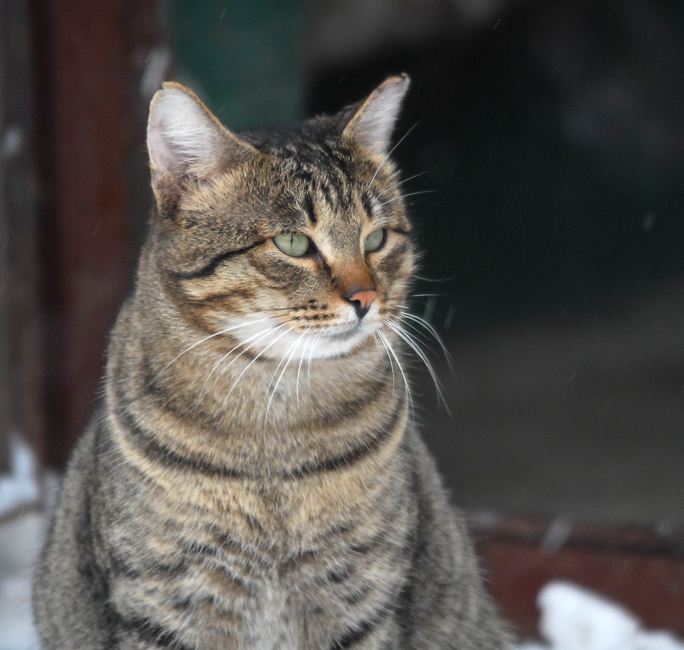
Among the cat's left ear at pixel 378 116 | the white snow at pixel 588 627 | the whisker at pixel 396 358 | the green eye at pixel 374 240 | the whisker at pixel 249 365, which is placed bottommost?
the white snow at pixel 588 627

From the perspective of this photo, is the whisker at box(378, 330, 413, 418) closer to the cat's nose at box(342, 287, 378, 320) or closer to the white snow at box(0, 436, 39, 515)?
the cat's nose at box(342, 287, 378, 320)

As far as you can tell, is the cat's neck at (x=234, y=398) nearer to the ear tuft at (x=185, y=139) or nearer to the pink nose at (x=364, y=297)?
the pink nose at (x=364, y=297)

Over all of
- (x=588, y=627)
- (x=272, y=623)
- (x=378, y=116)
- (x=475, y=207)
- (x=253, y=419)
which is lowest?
(x=588, y=627)

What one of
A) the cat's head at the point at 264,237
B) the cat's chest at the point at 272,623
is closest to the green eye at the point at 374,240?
the cat's head at the point at 264,237

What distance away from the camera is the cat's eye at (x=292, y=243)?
1719 millimetres

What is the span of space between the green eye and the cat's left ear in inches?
9.3

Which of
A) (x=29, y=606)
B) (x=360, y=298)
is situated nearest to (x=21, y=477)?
(x=29, y=606)

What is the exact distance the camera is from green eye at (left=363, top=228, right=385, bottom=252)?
6.06 ft

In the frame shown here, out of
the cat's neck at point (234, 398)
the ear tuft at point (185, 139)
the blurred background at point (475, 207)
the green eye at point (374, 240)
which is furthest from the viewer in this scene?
the blurred background at point (475, 207)

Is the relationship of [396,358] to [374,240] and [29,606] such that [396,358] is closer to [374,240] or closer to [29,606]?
[374,240]

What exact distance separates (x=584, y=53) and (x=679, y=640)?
3090 millimetres

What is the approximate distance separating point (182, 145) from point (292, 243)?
293 millimetres

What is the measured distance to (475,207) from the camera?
513 cm

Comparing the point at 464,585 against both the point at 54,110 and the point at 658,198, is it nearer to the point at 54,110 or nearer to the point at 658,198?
the point at 54,110
